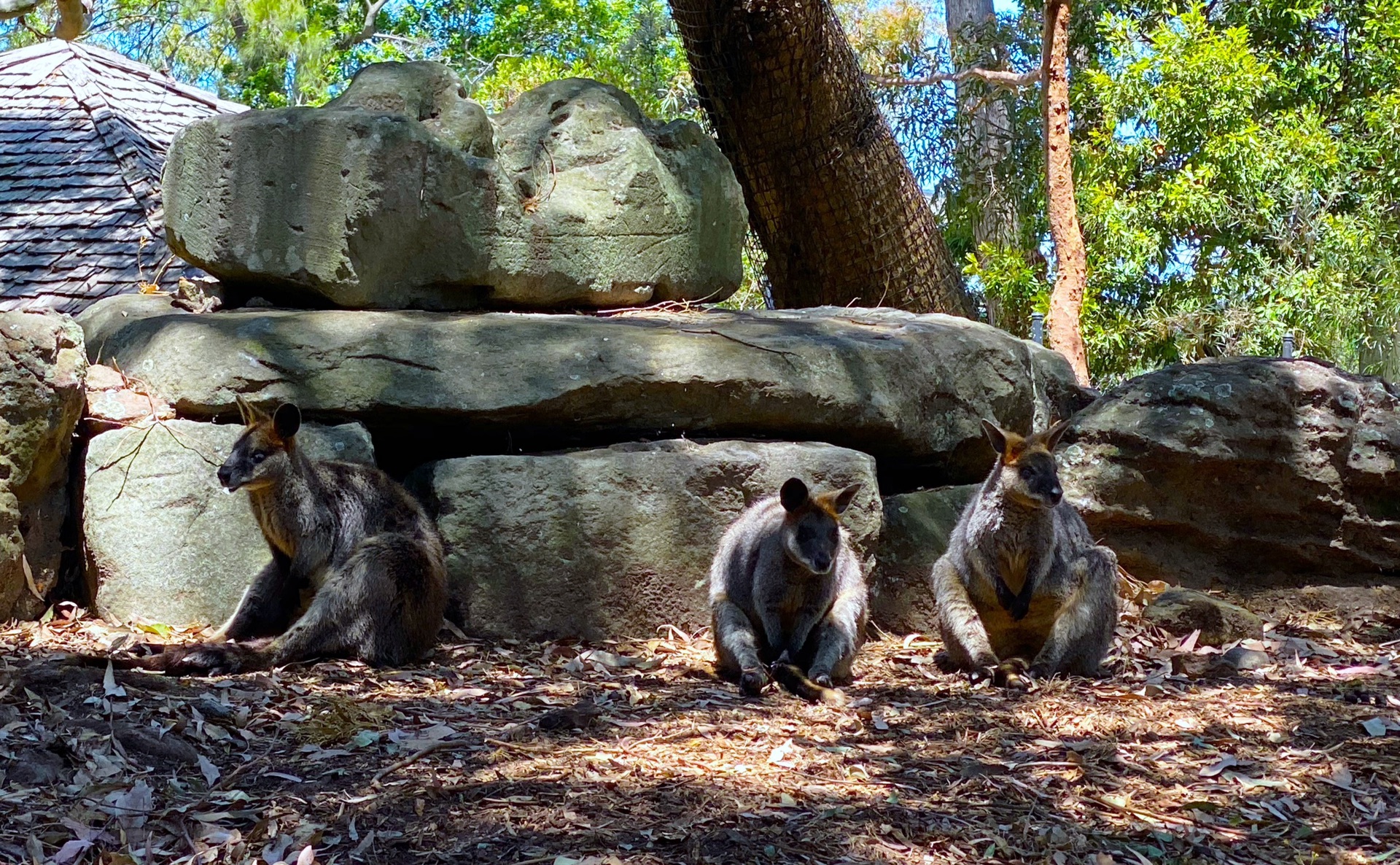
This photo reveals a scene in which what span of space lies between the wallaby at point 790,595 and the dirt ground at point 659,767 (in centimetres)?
21

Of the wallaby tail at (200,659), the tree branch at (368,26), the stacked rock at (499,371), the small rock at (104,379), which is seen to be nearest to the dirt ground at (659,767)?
the wallaby tail at (200,659)

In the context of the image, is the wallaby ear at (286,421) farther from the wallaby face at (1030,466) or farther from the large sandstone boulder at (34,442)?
the wallaby face at (1030,466)

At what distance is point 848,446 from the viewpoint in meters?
8.52

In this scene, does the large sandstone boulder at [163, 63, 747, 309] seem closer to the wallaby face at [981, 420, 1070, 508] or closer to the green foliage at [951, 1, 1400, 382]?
the wallaby face at [981, 420, 1070, 508]

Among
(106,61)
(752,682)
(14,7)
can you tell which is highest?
(106,61)

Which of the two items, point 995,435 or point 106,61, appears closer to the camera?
point 995,435

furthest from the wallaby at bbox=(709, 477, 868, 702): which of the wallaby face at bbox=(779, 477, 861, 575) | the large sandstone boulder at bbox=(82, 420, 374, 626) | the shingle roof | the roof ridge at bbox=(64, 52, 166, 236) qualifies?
the roof ridge at bbox=(64, 52, 166, 236)

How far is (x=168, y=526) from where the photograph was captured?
24.0 ft

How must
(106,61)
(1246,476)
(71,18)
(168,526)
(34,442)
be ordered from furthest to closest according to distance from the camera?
(106,61)
(71,18)
(1246,476)
(168,526)
(34,442)

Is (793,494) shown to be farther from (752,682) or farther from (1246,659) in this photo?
(1246,659)

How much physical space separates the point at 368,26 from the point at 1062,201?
2227 centimetres

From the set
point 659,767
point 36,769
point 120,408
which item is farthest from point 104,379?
point 659,767

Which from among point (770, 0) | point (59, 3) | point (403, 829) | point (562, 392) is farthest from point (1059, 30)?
point (403, 829)

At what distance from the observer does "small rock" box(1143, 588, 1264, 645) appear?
7.92 m
